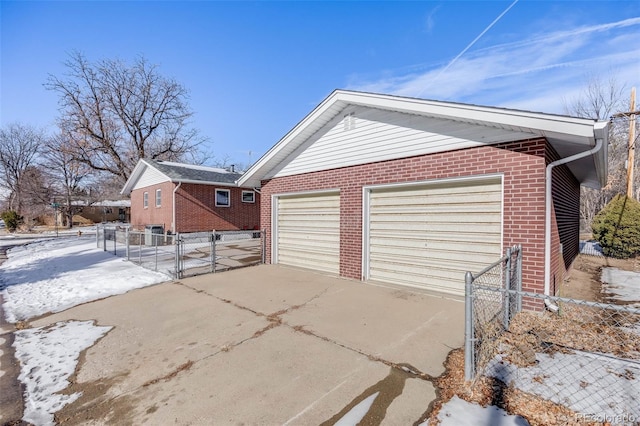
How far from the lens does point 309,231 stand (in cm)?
823

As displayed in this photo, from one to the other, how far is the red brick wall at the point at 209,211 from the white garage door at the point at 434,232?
12.5 meters

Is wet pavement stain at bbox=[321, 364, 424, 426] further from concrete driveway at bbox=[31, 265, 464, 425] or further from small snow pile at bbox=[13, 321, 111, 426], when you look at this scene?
small snow pile at bbox=[13, 321, 111, 426]

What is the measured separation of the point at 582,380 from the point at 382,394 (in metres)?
1.98

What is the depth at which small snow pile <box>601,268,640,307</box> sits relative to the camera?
5.58m

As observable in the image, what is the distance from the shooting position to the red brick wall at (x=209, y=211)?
15.6 metres

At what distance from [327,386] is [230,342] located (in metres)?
1.69

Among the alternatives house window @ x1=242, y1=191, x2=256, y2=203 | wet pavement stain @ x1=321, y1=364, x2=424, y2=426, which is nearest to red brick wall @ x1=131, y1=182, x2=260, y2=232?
house window @ x1=242, y1=191, x2=256, y2=203

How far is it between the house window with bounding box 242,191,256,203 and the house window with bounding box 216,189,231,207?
1.06 meters

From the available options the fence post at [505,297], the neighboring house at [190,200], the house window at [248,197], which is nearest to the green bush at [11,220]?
the neighboring house at [190,200]

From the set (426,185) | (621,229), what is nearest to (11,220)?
(426,185)

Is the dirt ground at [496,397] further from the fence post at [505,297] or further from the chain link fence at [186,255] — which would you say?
the chain link fence at [186,255]

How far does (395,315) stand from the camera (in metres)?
4.61

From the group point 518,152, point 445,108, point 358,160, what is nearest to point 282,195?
point 358,160

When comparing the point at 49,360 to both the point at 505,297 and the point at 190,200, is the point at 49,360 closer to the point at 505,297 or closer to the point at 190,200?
the point at 505,297
